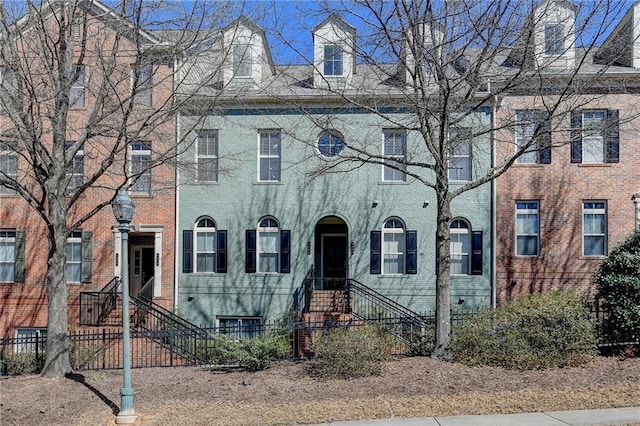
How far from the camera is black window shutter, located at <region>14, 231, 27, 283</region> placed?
19391 millimetres

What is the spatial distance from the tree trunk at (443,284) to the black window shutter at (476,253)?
22.6 feet

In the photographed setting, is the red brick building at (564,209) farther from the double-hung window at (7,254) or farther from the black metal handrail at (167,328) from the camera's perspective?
the double-hung window at (7,254)

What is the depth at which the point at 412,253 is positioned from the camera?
19281 millimetres

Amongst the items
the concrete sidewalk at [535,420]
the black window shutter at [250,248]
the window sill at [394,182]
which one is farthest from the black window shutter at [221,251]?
the concrete sidewalk at [535,420]

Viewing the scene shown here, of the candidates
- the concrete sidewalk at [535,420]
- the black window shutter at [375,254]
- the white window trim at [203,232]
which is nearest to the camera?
the concrete sidewalk at [535,420]

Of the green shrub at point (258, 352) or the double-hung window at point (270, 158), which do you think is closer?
the green shrub at point (258, 352)

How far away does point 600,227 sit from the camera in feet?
62.8

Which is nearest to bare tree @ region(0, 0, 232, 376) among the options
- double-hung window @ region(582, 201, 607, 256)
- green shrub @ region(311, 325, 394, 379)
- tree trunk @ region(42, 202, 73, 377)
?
tree trunk @ region(42, 202, 73, 377)

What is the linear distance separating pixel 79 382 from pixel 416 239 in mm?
10986

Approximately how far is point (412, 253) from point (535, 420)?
36.0 feet

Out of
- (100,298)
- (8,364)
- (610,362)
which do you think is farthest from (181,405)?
(100,298)

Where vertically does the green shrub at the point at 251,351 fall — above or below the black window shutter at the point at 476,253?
below

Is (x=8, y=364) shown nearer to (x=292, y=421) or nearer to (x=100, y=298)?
(x=100, y=298)

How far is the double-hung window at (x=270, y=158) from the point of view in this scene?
1980 cm
